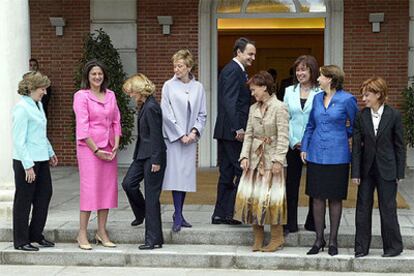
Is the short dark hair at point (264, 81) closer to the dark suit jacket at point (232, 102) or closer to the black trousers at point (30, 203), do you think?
the dark suit jacket at point (232, 102)

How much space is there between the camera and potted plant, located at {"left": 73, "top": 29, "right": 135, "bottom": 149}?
11172 millimetres

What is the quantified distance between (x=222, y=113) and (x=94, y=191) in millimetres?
1515

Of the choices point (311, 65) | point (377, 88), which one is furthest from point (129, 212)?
point (377, 88)

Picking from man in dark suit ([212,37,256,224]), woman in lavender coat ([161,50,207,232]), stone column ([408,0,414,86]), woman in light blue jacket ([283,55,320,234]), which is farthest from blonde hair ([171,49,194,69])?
stone column ([408,0,414,86])

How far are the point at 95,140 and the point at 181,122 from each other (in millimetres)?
890

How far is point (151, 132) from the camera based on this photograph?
6.23m

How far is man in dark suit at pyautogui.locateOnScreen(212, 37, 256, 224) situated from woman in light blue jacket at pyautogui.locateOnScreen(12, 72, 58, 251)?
175cm

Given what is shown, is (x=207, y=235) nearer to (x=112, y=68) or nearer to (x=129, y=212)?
(x=129, y=212)

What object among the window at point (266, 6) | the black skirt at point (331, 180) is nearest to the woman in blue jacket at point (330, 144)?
the black skirt at point (331, 180)

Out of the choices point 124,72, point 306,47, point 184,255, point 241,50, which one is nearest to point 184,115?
point 241,50

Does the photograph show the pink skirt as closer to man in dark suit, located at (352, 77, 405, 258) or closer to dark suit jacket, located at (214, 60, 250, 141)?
dark suit jacket, located at (214, 60, 250, 141)

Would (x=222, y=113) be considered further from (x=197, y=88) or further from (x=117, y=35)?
(x=117, y=35)

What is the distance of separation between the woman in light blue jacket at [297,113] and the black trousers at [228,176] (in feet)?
1.77

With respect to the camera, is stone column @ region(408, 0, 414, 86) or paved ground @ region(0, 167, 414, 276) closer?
paved ground @ region(0, 167, 414, 276)
